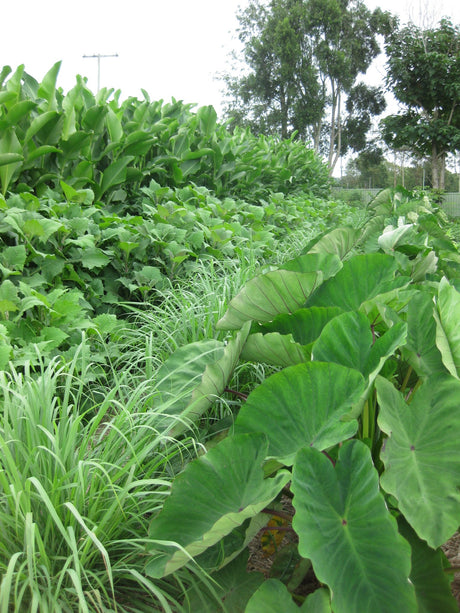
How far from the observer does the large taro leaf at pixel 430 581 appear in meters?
0.97

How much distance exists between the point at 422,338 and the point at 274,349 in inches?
13.3

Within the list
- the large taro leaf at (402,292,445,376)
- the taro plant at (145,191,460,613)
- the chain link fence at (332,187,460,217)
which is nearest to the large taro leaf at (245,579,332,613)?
the taro plant at (145,191,460,613)

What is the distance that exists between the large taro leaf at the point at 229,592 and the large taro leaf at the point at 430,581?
0.32 metres

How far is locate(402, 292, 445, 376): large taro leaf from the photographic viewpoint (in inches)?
45.7

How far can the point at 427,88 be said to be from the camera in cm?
2170

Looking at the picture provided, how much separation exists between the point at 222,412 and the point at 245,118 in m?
35.1

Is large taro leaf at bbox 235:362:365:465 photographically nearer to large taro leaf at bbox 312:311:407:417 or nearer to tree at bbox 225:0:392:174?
large taro leaf at bbox 312:311:407:417

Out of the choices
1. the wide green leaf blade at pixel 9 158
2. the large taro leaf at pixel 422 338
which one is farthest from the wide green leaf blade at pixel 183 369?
the wide green leaf blade at pixel 9 158

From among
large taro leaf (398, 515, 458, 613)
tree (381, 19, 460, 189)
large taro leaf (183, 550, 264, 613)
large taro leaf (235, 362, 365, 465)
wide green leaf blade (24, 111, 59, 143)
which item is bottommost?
large taro leaf (183, 550, 264, 613)

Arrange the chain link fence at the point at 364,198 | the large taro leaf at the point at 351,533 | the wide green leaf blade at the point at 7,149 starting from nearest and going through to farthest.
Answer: the large taro leaf at the point at 351,533, the wide green leaf blade at the point at 7,149, the chain link fence at the point at 364,198

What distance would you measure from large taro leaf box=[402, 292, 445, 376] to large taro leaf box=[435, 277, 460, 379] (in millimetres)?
47

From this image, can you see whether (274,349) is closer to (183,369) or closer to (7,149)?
(183,369)

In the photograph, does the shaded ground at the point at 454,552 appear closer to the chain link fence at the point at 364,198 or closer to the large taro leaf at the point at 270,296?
the large taro leaf at the point at 270,296

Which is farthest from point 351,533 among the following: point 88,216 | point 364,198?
point 364,198
